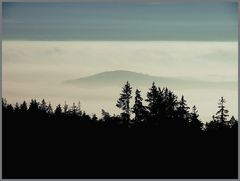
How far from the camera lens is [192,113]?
15656 mm

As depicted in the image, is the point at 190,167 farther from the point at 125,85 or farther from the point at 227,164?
the point at 125,85

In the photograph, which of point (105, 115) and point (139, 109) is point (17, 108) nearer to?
point (105, 115)

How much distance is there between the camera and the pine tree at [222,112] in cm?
1550

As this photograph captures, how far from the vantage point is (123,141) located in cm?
1573

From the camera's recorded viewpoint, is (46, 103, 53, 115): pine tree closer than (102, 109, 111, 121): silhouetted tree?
No

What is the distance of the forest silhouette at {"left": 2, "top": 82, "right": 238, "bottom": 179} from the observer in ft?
50.8

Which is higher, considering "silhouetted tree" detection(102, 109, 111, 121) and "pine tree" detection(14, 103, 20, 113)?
"pine tree" detection(14, 103, 20, 113)

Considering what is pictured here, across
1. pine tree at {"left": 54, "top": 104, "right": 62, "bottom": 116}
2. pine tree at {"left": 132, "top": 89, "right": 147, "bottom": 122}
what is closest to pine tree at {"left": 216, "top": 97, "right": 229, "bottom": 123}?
pine tree at {"left": 132, "top": 89, "right": 147, "bottom": 122}

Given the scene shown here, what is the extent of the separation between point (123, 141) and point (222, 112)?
197 centimetres

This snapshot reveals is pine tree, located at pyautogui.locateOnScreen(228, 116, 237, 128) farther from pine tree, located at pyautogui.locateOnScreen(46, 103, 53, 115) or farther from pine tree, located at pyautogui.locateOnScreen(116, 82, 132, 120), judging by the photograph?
pine tree, located at pyautogui.locateOnScreen(46, 103, 53, 115)

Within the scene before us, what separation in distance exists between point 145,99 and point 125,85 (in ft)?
1.69

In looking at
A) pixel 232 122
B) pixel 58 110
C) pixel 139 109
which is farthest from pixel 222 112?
pixel 58 110

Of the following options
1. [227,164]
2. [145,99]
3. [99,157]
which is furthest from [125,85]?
[227,164]

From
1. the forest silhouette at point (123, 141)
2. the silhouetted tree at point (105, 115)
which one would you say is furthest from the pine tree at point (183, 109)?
the silhouetted tree at point (105, 115)
